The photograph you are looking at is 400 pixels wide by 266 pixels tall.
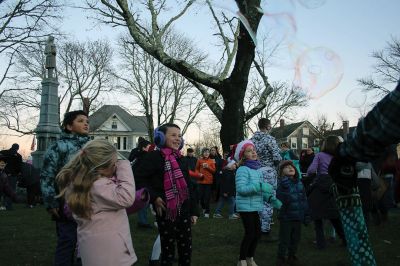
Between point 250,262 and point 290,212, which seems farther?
point 290,212

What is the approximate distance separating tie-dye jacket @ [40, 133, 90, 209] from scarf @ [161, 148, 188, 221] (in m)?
0.89

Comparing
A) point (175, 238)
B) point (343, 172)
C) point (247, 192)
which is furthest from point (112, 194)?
point (247, 192)

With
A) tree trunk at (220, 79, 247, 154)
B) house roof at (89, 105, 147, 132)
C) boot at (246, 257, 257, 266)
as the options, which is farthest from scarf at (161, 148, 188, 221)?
house roof at (89, 105, 147, 132)

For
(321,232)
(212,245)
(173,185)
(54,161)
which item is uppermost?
(54,161)

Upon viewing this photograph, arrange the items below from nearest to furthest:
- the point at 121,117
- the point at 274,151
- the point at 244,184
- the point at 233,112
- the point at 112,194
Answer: the point at 112,194 → the point at 244,184 → the point at 274,151 → the point at 233,112 → the point at 121,117

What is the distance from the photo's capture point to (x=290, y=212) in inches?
240

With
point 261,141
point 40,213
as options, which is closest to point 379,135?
point 261,141

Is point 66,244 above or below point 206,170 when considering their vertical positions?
below

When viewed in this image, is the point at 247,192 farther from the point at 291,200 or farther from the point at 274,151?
the point at 274,151

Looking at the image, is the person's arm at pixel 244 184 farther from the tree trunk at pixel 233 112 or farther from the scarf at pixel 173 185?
the tree trunk at pixel 233 112

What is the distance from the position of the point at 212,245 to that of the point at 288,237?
170cm

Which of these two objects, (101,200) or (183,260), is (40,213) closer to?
(183,260)

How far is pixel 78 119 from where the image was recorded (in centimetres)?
463

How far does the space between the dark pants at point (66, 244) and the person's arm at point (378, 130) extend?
10.9ft
